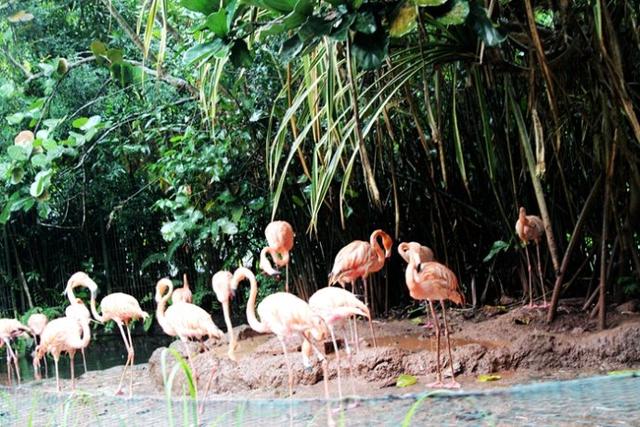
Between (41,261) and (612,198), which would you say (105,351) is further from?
(612,198)

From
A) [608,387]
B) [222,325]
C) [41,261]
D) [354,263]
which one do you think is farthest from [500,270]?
[41,261]

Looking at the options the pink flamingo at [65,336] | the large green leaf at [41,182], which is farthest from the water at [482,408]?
the large green leaf at [41,182]

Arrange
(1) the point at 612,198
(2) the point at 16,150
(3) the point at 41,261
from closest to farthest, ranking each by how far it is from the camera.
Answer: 1. (1) the point at 612,198
2. (2) the point at 16,150
3. (3) the point at 41,261

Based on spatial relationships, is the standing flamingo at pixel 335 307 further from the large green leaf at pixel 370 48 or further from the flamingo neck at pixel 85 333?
the flamingo neck at pixel 85 333

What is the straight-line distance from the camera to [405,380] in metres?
3.74

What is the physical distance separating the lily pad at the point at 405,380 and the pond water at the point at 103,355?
118 inches

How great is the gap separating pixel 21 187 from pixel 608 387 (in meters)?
5.41

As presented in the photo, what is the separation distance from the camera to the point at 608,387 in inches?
91.4

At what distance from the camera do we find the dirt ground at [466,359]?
3.68 m

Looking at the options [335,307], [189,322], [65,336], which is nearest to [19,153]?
[65,336]

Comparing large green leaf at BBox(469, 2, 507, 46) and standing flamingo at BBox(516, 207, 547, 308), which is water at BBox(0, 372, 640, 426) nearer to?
large green leaf at BBox(469, 2, 507, 46)

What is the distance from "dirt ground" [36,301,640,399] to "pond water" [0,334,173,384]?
140 centimetres

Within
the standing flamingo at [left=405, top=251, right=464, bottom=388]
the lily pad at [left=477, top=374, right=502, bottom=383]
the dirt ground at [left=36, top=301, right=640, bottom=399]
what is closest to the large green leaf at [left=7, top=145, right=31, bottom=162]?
the dirt ground at [left=36, top=301, right=640, bottom=399]

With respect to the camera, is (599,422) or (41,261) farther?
(41,261)
